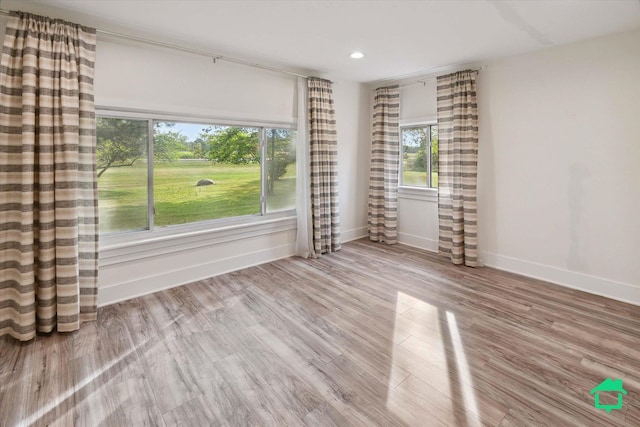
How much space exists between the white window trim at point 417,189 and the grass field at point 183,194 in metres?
1.73

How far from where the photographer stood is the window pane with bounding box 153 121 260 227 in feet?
10.6

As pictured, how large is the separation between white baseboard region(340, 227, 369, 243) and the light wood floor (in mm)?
1670

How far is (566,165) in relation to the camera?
3.24 m

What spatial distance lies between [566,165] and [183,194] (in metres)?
4.00

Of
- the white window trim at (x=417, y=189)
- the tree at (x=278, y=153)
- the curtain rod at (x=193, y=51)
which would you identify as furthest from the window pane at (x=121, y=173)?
the white window trim at (x=417, y=189)

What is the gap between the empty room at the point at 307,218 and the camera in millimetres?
1879

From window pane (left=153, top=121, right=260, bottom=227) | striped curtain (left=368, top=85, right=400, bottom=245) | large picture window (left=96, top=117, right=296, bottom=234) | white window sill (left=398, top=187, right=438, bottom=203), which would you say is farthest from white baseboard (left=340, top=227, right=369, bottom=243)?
window pane (left=153, top=121, right=260, bottom=227)

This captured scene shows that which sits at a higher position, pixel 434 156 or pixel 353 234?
pixel 434 156

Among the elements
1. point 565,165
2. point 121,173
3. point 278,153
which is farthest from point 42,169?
point 565,165

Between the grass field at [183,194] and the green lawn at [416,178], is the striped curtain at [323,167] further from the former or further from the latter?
the green lawn at [416,178]

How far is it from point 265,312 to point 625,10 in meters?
3.70

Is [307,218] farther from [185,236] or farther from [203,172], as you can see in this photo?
[185,236]

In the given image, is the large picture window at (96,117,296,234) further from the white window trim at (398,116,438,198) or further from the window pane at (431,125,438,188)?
the window pane at (431,125,438,188)

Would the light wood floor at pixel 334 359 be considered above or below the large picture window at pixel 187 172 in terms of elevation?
below
